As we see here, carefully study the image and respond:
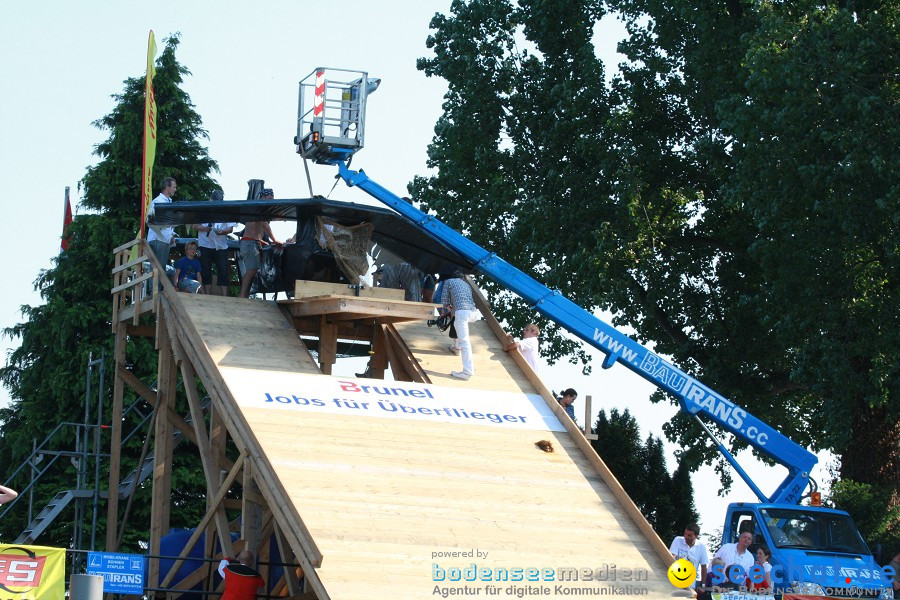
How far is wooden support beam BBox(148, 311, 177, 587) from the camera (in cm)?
1730

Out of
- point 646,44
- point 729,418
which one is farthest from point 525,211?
point 729,418

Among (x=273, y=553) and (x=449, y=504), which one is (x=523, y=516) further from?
(x=273, y=553)

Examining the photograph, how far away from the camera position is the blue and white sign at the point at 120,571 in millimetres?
13336

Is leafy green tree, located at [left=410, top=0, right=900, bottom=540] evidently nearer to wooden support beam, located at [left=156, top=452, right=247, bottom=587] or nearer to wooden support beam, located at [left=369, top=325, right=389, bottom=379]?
wooden support beam, located at [left=369, top=325, right=389, bottom=379]

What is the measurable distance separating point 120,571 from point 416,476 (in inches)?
136

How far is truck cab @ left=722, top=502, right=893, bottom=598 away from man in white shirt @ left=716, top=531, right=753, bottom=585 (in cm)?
40

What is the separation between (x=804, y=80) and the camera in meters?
20.9

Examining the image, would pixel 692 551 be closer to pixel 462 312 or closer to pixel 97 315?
pixel 462 312

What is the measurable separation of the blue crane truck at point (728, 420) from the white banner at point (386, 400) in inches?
73.3

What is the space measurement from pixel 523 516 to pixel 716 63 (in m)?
14.3

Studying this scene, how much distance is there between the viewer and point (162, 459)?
1752cm

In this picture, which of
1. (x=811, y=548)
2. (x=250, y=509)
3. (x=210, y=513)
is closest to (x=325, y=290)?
(x=210, y=513)

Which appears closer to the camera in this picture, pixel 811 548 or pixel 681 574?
pixel 681 574

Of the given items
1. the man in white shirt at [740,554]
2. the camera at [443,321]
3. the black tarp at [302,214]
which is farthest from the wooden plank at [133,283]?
the man in white shirt at [740,554]
